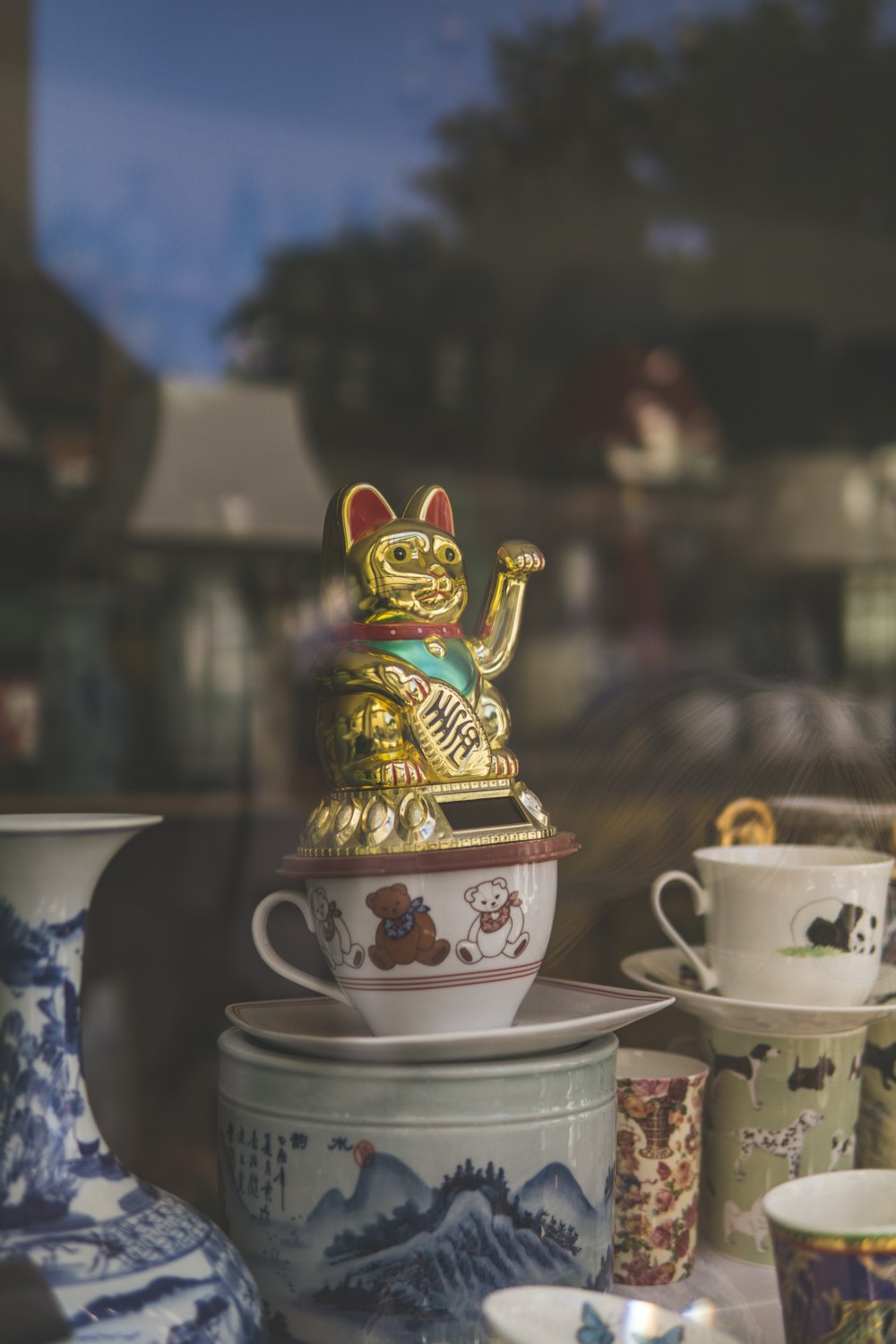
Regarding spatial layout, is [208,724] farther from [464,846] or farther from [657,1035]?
[464,846]

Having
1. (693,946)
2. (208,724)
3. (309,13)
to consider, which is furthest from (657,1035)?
(309,13)

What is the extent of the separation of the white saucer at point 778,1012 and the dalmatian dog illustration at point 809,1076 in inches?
A: 0.5

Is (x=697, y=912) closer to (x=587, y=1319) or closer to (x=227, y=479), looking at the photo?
(x=587, y=1319)

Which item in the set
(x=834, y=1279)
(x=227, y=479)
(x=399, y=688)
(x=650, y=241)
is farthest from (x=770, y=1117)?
(x=650, y=241)

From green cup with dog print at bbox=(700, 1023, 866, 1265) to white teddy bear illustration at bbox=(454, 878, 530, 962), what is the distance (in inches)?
6.0

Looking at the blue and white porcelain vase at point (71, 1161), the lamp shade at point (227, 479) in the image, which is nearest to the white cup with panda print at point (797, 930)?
the blue and white porcelain vase at point (71, 1161)

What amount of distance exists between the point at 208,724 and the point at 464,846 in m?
1.02

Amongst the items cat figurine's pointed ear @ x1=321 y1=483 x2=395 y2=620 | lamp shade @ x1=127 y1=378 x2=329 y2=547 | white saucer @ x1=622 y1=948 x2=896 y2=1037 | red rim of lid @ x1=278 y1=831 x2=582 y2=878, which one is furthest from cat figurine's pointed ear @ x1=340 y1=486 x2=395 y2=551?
lamp shade @ x1=127 y1=378 x2=329 y2=547

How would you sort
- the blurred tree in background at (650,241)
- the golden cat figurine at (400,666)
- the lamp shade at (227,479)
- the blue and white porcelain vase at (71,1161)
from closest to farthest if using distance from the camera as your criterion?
the blue and white porcelain vase at (71,1161)
the golden cat figurine at (400,666)
the lamp shade at (227,479)
the blurred tree in background at (650,241)

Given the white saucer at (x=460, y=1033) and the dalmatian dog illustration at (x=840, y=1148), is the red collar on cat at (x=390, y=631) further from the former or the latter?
the dalmatian dog illustration at (x=840, y=1148)

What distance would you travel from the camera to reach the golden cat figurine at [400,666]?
0.51 metres

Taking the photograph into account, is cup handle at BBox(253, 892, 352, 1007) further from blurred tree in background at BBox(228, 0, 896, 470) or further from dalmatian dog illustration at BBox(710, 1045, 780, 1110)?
blurred tree in background at BBox(228, 0, 896, 470)

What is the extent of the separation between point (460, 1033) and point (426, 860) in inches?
2.4

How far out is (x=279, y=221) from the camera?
215 centimetres
